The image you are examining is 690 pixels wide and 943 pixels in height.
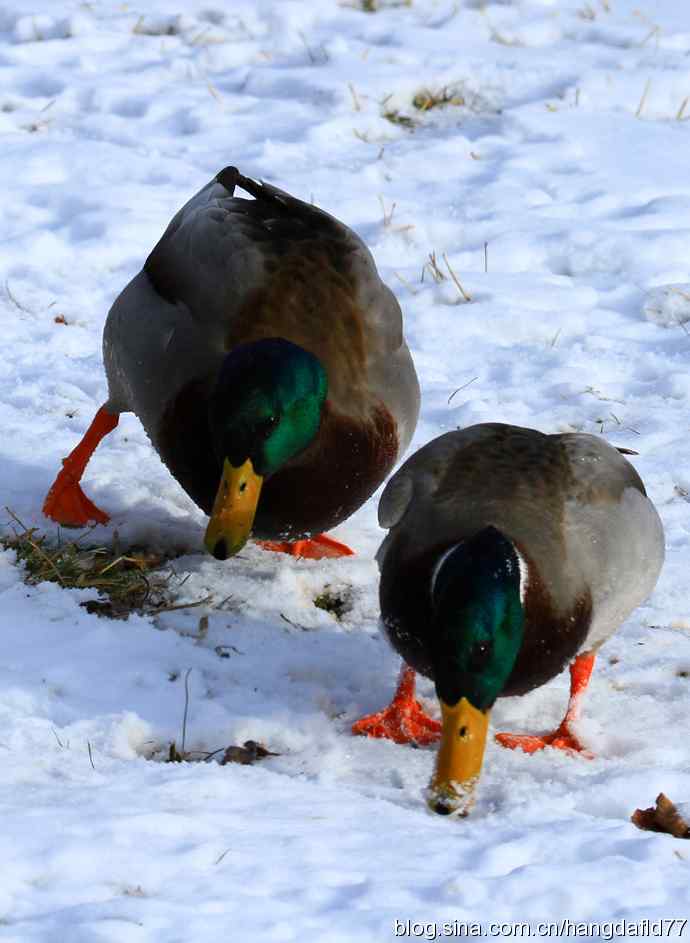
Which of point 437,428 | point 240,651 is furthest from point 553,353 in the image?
point 240,651

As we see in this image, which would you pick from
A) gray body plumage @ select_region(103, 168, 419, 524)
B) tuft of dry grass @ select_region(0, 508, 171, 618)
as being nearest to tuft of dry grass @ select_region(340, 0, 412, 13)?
gray body plumage @ select_region(103, 168, 419, 524)

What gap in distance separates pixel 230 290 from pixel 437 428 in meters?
1.38

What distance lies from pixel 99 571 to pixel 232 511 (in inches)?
30.8

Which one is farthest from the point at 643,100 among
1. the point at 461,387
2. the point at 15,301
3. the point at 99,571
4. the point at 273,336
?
the point at 99,571

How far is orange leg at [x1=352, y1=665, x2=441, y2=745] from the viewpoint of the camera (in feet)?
13.9

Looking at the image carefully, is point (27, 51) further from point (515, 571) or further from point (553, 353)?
point (515, 571)

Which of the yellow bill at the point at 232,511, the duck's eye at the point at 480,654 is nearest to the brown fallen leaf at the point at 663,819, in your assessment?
the duck's eye at the point at 480,654

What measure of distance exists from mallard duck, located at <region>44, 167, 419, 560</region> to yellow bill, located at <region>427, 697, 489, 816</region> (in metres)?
1.01

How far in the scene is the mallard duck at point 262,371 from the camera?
432cm

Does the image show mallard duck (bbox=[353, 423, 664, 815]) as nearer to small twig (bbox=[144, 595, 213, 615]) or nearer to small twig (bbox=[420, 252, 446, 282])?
small twig (bbox=[144, 595, 213, 615])

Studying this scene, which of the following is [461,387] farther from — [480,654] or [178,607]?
[480,654]

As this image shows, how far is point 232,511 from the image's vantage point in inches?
169

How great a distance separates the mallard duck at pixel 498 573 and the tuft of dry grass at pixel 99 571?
34.4 inches

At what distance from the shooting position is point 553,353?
6.40 metres
